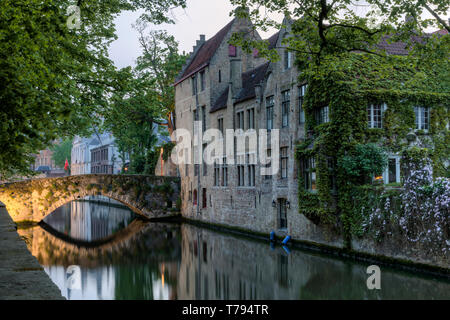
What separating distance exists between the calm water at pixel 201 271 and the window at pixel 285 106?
5636 millimetres

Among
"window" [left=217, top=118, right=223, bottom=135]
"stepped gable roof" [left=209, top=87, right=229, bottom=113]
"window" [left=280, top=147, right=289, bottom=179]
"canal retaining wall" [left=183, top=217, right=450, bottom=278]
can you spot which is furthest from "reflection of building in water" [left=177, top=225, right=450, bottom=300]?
"stepped gable roof" [left=209, top=87, right=229, bottom=113]

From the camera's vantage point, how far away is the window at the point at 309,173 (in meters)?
19.6

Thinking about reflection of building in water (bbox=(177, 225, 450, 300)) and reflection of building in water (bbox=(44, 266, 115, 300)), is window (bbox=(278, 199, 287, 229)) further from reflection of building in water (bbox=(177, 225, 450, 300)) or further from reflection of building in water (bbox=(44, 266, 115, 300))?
reflection of building in water (bbox=(44, 266, 115, 300))

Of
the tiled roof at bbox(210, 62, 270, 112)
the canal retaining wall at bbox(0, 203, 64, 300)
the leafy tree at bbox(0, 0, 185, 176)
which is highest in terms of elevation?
the tiled roof at bbox(210, 62, 270, 112)

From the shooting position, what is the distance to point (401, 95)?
18219 mm

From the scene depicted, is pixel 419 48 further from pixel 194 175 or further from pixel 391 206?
pixel 194 175

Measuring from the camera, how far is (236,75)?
95.2ft

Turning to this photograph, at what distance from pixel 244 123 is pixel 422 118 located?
9915 mm

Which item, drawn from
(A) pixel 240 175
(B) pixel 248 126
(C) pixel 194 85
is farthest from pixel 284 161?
(C) pixel 194 85

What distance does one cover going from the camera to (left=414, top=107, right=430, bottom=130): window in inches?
731

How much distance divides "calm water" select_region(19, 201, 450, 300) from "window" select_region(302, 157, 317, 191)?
8.94ft

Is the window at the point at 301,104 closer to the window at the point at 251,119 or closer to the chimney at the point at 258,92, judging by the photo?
the chimney at the point at 258,92

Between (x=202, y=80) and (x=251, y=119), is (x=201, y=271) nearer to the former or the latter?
(x=251, y=119)
